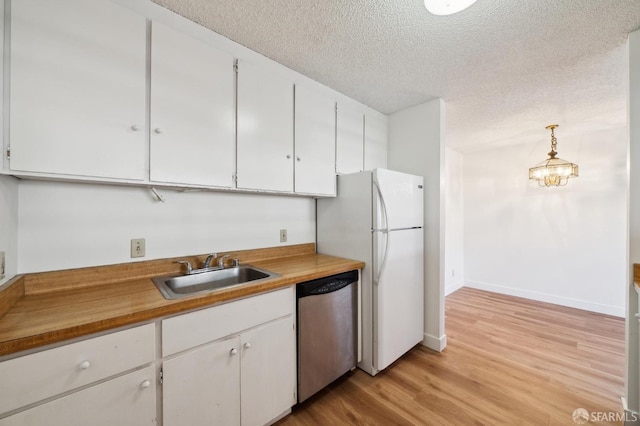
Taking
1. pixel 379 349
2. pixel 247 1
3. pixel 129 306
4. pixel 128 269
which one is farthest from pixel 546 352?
pixel 247 1

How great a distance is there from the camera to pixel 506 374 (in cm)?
199

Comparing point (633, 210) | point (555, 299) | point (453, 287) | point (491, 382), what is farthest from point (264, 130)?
point (555, 299)

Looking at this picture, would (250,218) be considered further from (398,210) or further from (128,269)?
(398,210)

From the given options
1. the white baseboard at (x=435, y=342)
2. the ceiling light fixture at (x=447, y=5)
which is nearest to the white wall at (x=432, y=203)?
the white baseboard at (x=435, y=342)

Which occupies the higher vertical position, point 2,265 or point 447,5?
point 447,5

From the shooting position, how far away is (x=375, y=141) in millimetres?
2705

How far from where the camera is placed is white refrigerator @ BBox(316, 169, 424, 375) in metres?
1.94

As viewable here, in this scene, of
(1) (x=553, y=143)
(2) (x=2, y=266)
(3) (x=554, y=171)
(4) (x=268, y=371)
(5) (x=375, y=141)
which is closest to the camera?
(2) (x=2, y=266)

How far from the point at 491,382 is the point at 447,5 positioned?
2.50m

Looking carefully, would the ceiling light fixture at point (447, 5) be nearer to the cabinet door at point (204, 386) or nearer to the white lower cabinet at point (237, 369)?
the white lower cabinet at point (237, 369)

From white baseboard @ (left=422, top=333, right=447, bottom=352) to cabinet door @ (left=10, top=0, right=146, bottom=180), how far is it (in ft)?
8.85

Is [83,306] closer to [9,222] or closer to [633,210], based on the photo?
[9,222]

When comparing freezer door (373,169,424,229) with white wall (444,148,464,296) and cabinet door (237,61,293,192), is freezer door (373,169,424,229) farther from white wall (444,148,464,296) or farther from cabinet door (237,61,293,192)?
white wall (444,148,464,296)

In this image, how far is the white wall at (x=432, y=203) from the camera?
2373 mm
